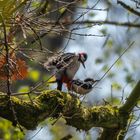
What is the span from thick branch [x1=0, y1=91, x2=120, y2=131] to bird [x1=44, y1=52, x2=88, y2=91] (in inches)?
11.4

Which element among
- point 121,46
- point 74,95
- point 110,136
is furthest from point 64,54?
point 121,46

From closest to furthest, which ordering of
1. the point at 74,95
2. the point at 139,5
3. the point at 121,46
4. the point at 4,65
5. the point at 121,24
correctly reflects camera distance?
the point at 4,65
the point at 74,95
the point at 139,5
the point at 121,24
the point at 121,46

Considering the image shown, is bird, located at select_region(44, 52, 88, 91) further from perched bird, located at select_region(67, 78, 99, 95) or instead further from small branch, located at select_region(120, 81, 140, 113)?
small branch, located at select_region(120, 81, 140, 113)

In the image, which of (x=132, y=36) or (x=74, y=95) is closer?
(x=74, y=95)

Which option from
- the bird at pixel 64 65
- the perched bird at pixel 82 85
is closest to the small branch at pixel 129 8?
the bird at pixel 64 65

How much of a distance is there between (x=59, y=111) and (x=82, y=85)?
1.73 ft

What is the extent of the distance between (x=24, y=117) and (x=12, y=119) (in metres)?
0.10

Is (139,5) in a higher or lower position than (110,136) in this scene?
higher

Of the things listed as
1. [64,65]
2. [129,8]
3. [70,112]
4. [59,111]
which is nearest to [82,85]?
[64,65]

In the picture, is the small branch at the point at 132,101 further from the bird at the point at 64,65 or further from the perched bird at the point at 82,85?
the bird at the point at 64,65

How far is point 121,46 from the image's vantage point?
9781 mm

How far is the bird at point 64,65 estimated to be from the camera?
5402 mm

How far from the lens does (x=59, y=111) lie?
16.8 ft

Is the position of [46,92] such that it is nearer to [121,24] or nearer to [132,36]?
[121,24]
